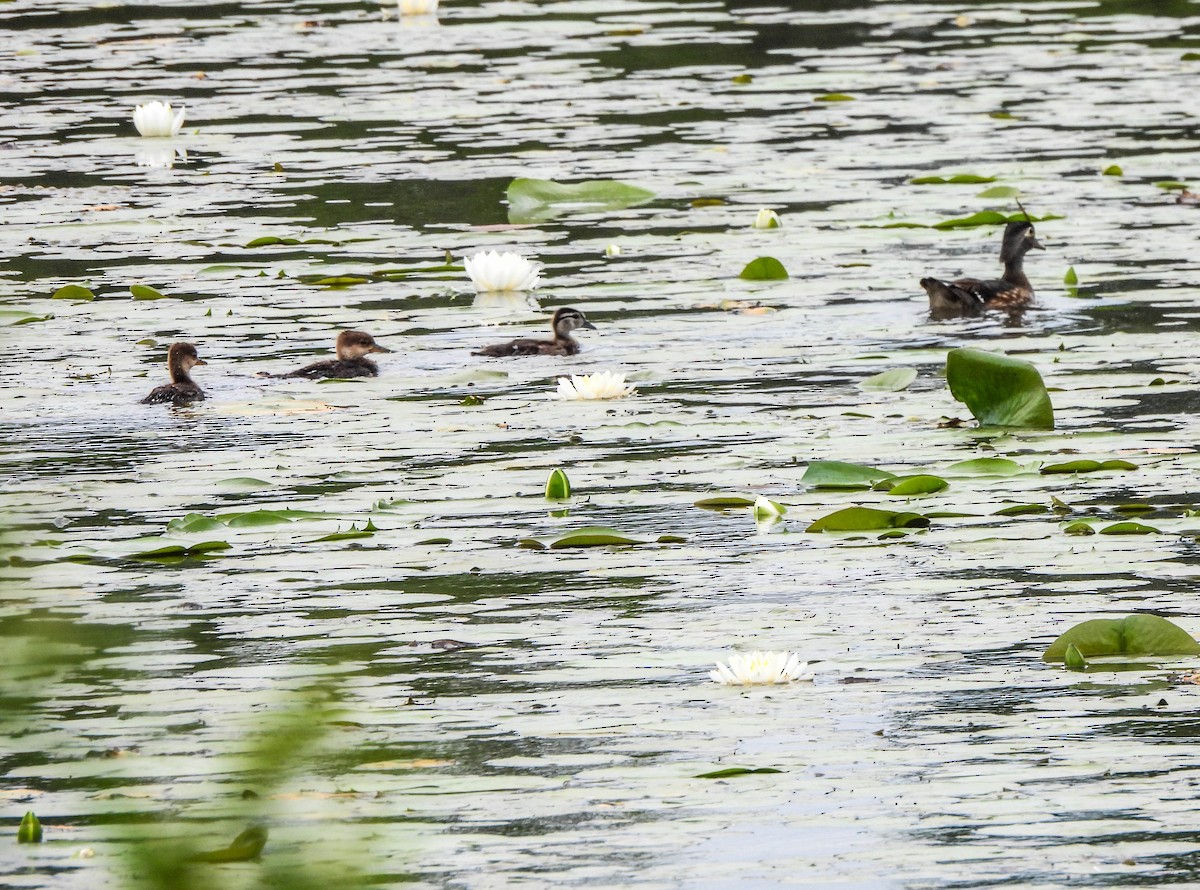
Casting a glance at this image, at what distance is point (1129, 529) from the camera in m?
6.20

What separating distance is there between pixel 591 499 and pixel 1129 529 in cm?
164

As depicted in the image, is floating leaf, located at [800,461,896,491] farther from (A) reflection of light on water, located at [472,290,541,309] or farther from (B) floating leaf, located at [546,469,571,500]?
(A) reflection of light on water, located at [472,290,541,309]

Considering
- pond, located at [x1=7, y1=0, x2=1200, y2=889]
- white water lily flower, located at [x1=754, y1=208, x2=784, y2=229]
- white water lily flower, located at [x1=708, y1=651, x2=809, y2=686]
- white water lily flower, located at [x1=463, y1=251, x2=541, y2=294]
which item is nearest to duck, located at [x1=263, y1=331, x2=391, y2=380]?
pond, located at [x1=7, y1=0, x2=1200, y2=889]

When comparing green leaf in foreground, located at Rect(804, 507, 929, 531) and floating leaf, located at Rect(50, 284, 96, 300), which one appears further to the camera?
floating leaf, located at Rect(50, 284, 96, 300)

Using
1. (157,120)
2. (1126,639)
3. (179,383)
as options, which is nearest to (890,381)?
(179,383)

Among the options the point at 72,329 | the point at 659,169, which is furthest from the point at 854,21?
the point at 72,329

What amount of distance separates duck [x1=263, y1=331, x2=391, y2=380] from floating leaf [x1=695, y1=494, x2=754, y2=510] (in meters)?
2.42

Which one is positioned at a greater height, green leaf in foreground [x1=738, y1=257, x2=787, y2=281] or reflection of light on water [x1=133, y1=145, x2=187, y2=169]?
reflection of light on water [x1=133, y1=145, x2=187, y2=169]

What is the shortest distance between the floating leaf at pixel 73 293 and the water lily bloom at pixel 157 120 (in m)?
3.97

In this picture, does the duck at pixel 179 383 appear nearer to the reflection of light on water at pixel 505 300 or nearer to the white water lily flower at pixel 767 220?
the reflection of light on water at pixel 505 300

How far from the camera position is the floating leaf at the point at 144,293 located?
10.4 meters

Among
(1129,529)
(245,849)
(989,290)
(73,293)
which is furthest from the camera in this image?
(73,293)

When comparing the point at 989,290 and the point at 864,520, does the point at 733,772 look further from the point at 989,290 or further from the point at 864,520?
the point at 989,290

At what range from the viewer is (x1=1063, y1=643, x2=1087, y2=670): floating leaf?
5086mm
